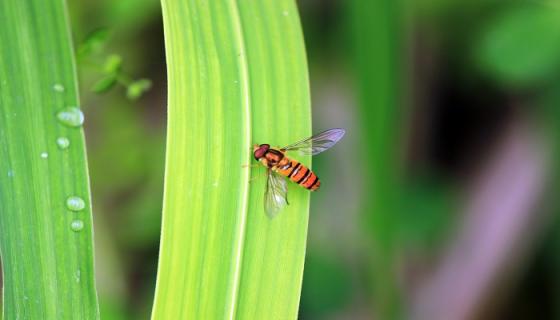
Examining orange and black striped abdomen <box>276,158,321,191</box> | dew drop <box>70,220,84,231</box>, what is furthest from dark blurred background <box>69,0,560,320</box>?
dew drop <box>70,220,84,231</box>

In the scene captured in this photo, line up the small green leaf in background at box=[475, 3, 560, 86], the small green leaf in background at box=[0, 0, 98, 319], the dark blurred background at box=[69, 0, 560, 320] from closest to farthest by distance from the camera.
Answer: the small green leaf in background at box=[0, 0, 98, 319], the small green leaf in background at box=[475, 3, 560, 86], the dark blurred background at box=[69, 0, 560, 320]

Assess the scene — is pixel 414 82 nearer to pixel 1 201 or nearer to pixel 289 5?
pixel 289 5

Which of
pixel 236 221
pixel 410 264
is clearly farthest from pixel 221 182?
pixel 410 264

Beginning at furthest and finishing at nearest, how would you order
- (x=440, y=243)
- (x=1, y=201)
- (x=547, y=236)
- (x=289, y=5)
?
(x=440, y=243)
(x=547, y=236)
(x=289, y=5)
(x=1, y=201)

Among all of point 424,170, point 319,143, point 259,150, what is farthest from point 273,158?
point 424,170

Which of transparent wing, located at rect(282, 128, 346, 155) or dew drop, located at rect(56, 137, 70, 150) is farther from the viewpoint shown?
transparent wing, located at rect(282, 128, 346, 155)

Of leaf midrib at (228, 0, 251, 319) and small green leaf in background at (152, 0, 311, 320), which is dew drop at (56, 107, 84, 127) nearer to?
small green leaf in background at (152, 0, 311, 320)

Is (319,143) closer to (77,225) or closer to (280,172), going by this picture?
→ (280,172)

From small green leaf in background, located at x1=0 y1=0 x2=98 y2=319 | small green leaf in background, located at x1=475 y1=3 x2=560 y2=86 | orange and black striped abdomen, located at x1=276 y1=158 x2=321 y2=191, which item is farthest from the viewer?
small green leaf in background, located at x1=475 y1=3 x2=560 y2=86
